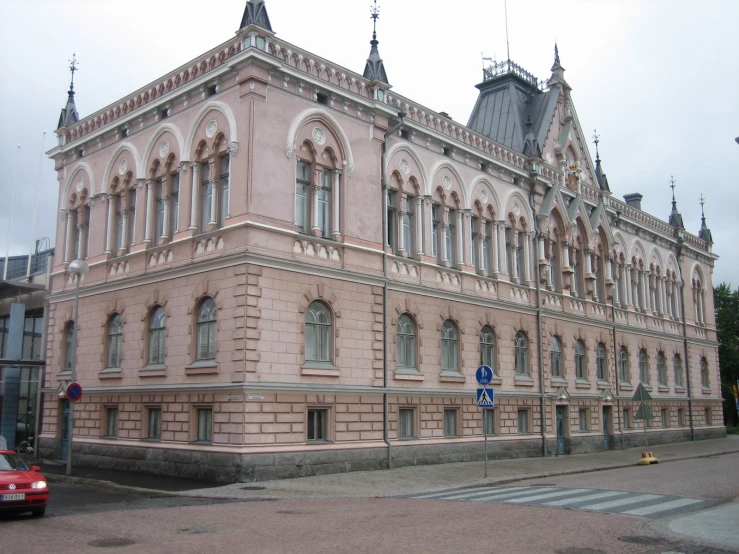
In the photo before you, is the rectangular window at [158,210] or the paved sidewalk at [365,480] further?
the rectangular window at [158,210]

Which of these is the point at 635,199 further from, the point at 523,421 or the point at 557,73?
the point at 523,421

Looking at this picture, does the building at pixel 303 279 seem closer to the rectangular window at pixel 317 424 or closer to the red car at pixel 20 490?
the rectangular window at pixel 317 424

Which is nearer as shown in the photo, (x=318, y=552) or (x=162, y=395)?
(x=318, y=552)

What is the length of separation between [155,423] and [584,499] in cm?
1463

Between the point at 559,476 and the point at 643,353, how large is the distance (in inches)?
877

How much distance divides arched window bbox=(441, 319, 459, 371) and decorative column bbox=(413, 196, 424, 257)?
318 centimetres

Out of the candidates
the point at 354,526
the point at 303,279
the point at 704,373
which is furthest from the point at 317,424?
the point at 704,373

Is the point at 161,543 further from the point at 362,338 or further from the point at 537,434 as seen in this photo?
the point at 537,434

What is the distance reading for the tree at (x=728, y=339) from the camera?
204 ft

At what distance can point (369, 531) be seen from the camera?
12.9 meters

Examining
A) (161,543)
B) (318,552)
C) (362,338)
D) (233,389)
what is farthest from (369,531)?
(362,338)

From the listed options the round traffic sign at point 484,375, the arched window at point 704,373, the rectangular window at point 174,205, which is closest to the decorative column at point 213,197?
the rectangular window at point 174,205

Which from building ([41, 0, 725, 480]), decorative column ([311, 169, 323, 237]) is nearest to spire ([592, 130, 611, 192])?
building ([41, 0, 725, 480])

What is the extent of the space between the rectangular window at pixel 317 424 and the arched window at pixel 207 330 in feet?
11.8
